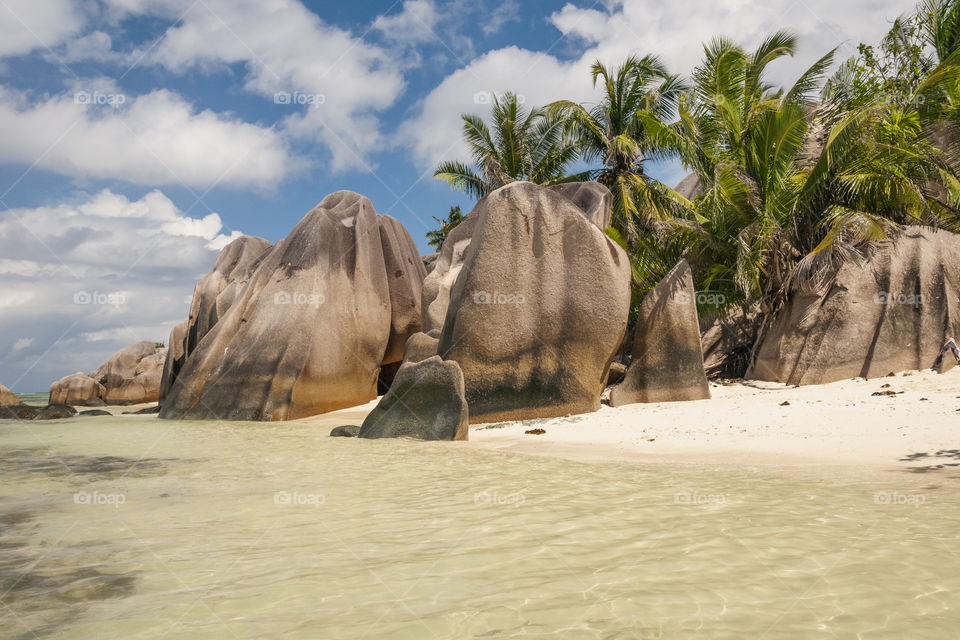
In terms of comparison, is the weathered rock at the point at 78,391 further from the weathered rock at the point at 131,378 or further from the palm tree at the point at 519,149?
the palm tree at the point at 519,149

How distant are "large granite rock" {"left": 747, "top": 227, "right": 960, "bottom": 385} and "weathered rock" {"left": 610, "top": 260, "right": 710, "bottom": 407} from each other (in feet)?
8.17

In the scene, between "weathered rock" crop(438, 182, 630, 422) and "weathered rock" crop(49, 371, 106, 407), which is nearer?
"weathered rock" crop(438, 182, 630, 422)

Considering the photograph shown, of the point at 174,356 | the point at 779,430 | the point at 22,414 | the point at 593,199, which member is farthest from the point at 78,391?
the point at 779,430

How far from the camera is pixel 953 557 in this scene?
8.89 feet

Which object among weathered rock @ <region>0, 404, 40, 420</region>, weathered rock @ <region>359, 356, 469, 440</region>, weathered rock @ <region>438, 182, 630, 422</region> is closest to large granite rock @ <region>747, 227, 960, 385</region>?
weathered rock @ <region>438, 182, 630, 422</region>

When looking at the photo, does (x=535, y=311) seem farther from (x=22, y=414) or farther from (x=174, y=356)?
(x=174, y=356)

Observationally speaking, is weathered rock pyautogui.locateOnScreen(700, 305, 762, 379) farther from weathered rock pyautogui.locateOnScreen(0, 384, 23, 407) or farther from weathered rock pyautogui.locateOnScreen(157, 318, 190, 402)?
weathered rock pyautogui.locateOnScreen(0, 384, 23, 407)

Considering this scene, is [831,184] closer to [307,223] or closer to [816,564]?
[307,223]

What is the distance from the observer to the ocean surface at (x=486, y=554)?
2148 millimetres

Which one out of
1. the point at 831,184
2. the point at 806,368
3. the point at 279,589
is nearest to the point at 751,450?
the point at 279,589

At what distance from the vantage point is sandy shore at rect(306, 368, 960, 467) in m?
5.50

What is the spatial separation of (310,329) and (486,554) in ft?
32.2

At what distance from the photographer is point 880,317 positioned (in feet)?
34.8

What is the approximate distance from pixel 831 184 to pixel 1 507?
13.3m
